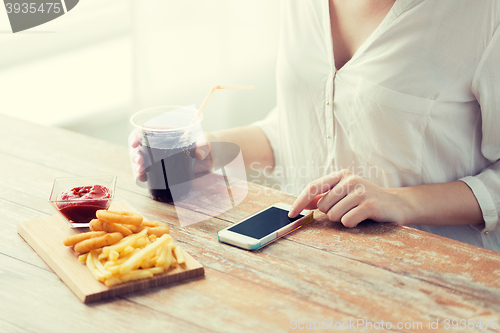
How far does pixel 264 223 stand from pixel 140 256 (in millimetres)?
291

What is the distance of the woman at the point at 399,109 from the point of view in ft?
3.52

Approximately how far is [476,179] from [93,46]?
2.19 m

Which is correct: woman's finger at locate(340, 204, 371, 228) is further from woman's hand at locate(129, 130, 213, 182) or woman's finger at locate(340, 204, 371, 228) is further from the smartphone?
woman's hand at locate(129, 130, 213, 182)

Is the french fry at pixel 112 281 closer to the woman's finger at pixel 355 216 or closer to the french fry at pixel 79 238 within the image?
the french fry at pixel 79 238

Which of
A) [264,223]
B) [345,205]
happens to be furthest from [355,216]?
[264,223]

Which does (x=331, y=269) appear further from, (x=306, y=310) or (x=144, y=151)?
(x=144, y=151)

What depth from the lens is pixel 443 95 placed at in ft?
3.76

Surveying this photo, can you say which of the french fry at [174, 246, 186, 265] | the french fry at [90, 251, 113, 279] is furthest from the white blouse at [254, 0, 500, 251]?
the french fry at [90, 251, 113, 279]

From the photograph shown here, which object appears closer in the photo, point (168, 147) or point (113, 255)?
point (113, 255)

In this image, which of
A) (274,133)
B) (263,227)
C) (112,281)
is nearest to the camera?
(112,281)

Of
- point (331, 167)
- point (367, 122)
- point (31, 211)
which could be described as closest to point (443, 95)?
point (367, 122)

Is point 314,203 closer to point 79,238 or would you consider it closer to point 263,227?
point 263,227

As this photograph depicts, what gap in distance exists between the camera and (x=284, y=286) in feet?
2.53

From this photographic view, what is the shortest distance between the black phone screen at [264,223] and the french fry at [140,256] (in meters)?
0.18
